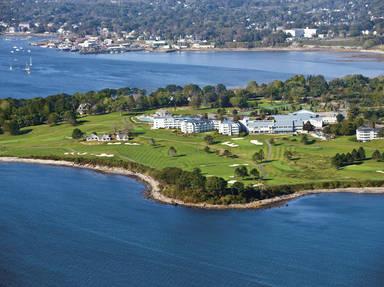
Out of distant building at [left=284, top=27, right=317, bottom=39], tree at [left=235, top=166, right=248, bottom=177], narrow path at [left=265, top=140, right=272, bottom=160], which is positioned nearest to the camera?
tree at [left=235, top=166, right=248, bottom=177]

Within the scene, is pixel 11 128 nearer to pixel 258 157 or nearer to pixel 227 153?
pixel 227 153

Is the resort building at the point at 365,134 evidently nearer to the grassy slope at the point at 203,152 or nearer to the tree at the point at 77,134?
the grassy slope at the point at 203,152

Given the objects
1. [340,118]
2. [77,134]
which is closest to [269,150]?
[340,118]

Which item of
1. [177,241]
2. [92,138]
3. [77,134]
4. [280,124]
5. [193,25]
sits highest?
[193,25]

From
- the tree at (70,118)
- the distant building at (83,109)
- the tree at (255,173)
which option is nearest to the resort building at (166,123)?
the tree at (70,118)

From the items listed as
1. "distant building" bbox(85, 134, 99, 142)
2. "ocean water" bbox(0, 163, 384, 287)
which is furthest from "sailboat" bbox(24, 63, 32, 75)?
"ocean water" bbox(0, 163, 384, 287)

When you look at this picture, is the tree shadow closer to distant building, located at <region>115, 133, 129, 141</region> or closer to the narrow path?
distant building, located at <region>115, 133, 129, 141</region>

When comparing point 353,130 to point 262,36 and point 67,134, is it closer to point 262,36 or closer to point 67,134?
point 67,134
